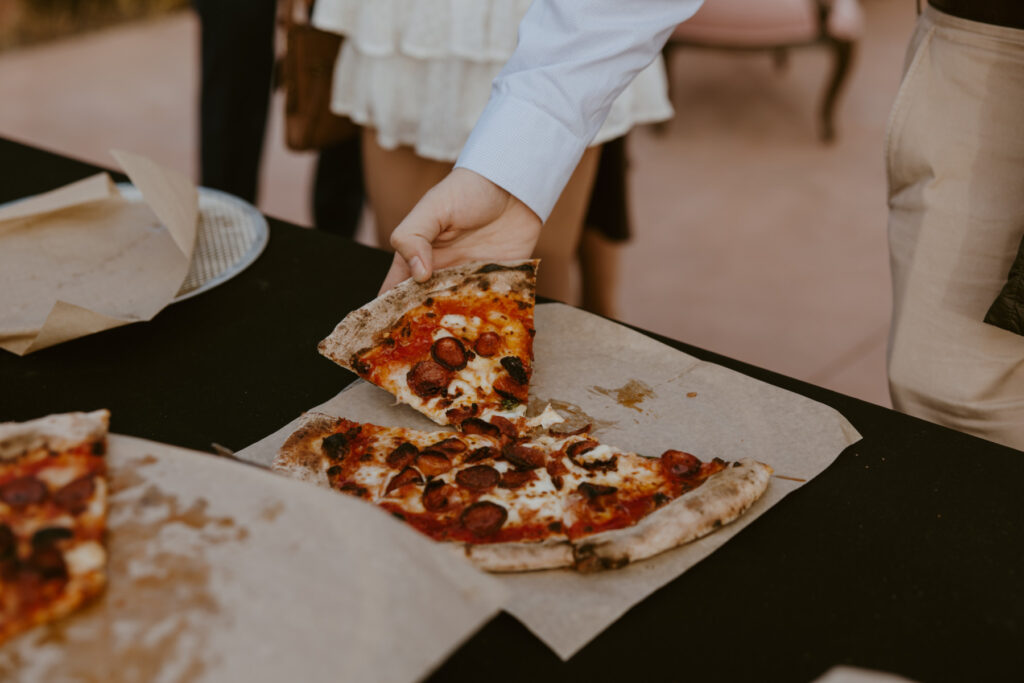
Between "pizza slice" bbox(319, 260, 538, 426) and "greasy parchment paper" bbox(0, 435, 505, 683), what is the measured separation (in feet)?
1.09

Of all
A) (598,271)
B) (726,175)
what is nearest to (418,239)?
(598,271)

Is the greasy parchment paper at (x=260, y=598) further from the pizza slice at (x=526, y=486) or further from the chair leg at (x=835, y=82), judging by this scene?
the chair leg at (x=835, y=82)

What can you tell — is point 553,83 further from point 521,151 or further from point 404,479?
point 404,479

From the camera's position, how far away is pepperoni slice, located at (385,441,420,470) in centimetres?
97

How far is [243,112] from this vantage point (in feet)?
8.78

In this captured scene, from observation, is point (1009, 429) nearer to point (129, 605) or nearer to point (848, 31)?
point (129, 605)

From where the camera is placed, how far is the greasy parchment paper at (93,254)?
1.15 meters

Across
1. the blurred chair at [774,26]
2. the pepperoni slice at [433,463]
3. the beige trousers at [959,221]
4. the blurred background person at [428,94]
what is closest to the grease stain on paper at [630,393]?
the pepperoni slice at [433,463]

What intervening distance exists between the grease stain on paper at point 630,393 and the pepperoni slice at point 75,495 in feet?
1.81

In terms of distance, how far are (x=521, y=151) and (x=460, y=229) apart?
0.42 ft

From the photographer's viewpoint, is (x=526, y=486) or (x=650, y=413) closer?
(x=526, y=486)

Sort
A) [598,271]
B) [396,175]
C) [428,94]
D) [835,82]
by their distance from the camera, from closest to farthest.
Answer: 1. [428,94]
2. [396,175]
3. [598,271]
4. [835,82]

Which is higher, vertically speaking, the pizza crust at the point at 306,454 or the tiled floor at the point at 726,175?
the pizza crust at the point at 306,454


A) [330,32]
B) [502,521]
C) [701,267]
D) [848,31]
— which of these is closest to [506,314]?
[502,521]
